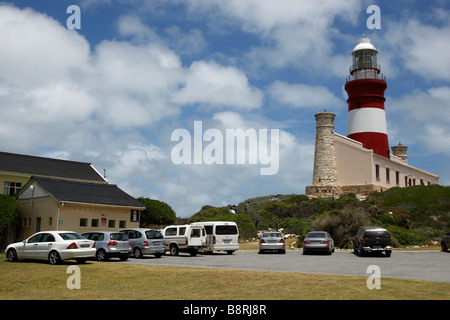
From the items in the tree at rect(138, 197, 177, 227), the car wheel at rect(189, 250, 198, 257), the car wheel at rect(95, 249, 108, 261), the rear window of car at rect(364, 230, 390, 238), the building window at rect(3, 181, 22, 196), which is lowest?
the car wheel at rect(189, 250, 198, 257)

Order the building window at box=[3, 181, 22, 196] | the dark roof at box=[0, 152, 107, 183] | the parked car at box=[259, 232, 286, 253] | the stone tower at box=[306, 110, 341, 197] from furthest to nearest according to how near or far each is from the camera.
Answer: the stone tower at box=[306, 110, 341, 197]
the dark roof at box=[0, 152, 107, 183]
the building window at box=[3, 181, 22, 196]
the parked car at box=[259, 232, 286, 253]

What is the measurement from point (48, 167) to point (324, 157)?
34.3 meters

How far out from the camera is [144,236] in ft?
76.0

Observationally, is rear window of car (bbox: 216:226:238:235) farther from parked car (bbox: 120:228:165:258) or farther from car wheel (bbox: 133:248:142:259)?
car wheel (bbox: 133:248:142:259)

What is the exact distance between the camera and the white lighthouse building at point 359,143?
58500 mm

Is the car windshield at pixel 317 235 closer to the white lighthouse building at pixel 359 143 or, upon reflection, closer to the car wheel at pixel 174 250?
the car wheel at pixel 174 250

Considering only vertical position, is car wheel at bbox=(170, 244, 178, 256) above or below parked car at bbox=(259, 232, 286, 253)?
below

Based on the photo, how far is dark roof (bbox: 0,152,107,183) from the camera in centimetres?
4081

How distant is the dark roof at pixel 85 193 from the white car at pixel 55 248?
975 cm

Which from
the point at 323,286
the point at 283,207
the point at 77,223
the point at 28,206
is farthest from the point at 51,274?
the point at 283,207

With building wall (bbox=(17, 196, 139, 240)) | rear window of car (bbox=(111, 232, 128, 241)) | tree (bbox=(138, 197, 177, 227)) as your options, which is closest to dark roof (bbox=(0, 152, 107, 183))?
tree (bbox=(138, 197, 177, 227))

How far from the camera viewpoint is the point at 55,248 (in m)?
17.6
